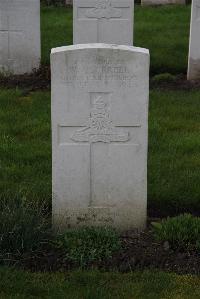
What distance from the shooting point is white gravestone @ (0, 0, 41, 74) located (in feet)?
32.3

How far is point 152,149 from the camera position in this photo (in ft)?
22.1

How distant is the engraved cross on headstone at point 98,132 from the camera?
4918 millimetres

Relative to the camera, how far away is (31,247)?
4656mm

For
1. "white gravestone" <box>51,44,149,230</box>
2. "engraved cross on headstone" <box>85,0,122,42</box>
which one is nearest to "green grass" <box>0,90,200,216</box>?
"white gravestone" <box>51,44,149,230</box>

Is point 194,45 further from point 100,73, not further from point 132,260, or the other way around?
point 132,260

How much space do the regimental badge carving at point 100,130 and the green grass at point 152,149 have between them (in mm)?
630

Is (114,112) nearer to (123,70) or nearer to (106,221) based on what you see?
(123,70)

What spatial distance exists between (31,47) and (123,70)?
18.0ft

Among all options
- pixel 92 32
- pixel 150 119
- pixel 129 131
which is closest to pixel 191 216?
pixel 129 131

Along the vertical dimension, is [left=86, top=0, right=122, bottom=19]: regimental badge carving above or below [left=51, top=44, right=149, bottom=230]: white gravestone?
above

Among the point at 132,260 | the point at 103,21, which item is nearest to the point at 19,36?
the point at 103,21

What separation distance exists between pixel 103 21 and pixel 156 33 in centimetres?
263

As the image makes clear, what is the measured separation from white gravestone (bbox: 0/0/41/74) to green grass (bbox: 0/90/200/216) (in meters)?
1.33

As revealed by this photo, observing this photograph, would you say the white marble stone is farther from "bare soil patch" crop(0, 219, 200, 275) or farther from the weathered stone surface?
"bare soil patch" crop(0, 219, 200, 275)
